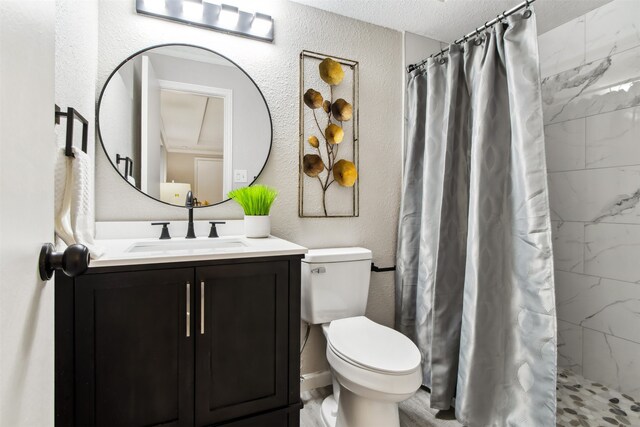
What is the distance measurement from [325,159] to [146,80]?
3.42 ft

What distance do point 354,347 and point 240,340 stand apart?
51cm

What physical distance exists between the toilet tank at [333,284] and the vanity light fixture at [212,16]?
4.19 feet

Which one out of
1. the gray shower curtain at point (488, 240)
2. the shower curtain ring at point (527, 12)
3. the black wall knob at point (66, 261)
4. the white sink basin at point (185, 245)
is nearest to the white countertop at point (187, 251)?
the white sink basin at point (185, 245)

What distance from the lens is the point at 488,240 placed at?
4.99 feet

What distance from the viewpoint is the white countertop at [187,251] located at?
3.60ft

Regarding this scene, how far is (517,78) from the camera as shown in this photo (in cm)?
140

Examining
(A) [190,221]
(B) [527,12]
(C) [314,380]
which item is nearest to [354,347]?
(C) [314,380]

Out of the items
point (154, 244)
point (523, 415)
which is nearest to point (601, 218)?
point (523, 415)

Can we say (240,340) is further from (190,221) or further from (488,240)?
(488,240)

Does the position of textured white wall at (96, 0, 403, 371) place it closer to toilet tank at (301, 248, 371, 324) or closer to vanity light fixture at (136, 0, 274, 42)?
vanity light fixture at (136, 0, 274, 42)

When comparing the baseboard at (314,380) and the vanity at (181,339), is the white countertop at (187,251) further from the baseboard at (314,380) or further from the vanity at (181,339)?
the baseboard at (314,380)

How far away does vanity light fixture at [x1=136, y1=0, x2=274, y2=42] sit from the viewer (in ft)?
5.25

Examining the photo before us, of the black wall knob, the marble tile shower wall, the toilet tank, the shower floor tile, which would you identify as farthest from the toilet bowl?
the marble tile shower wall

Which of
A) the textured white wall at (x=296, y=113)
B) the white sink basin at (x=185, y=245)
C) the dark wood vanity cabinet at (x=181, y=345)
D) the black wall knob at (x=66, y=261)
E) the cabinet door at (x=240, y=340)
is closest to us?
the black wall knob at (x=66, y=261)
